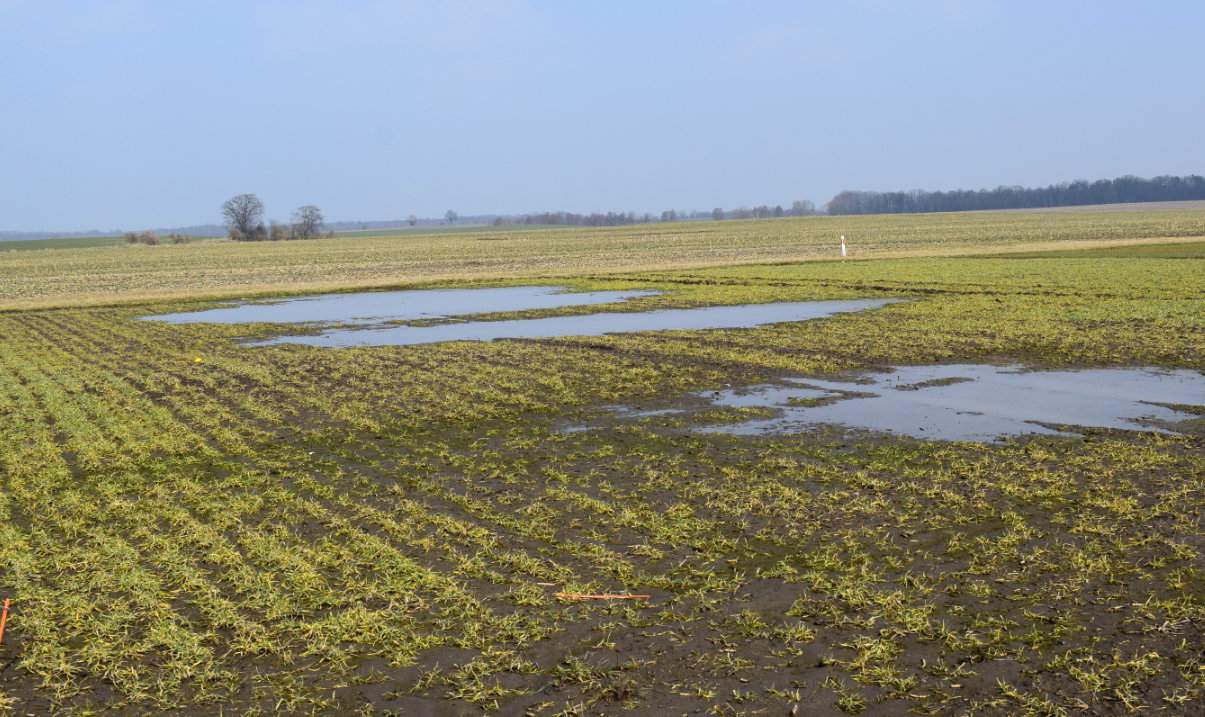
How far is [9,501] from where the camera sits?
9.96m

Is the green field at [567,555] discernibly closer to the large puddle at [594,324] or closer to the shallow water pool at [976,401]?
the shallow water pool at [976,401]

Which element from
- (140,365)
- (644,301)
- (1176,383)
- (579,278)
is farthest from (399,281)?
(1176,383)

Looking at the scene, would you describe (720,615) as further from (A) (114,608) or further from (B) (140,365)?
(B) (140,365)

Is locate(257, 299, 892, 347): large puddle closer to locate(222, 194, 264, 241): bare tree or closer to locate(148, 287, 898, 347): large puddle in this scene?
locate(148, 287, 898, 347): large puddle

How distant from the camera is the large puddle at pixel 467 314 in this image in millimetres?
23672

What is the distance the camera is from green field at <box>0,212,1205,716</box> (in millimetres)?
5805

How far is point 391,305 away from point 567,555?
85.2 feet

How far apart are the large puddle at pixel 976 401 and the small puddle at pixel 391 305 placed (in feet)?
51.0

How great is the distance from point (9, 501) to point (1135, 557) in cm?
1002

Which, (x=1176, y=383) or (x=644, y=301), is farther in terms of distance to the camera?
(x=644, y=301)

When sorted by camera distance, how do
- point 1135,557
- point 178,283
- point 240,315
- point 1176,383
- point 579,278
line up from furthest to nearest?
point 178,283 → point 579,278 → point 240,315 → point 1176,383 → point 1135,557

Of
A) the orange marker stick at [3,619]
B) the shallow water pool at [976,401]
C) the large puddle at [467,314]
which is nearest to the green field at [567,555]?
the orange marker stick at [3,619]

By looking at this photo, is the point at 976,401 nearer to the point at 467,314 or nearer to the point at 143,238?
the point at 467,314

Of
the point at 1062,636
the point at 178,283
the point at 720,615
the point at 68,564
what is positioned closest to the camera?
the point at 1062,636
